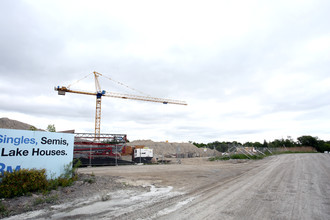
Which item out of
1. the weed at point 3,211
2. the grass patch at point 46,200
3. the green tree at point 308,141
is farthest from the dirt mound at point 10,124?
the green tree at point 308,141

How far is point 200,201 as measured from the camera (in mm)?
7168

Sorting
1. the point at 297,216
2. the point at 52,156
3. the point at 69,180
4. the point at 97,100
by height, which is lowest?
the point at 297,216

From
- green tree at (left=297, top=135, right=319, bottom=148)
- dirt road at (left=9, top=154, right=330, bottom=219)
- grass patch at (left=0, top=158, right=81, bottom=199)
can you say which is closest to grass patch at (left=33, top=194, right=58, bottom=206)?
grass patch at (left=0, top=158, right=81, bottom=199)

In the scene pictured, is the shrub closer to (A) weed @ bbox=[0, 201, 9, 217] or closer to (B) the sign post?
(B) the sign post

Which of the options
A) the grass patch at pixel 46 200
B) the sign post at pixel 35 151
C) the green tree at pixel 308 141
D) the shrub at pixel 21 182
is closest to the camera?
the grass patch at pixel 46 200

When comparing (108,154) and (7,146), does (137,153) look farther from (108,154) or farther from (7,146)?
(7,146)

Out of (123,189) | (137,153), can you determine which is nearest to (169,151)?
(137,153)

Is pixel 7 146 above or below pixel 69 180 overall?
above

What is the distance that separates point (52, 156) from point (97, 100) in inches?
2698

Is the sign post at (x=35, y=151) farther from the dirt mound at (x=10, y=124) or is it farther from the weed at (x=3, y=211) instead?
the dirt mound at (x=10, y=124)

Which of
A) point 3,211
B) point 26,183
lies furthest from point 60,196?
point 3,211

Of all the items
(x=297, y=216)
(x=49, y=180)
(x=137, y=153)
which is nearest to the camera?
(x=297, y=216)

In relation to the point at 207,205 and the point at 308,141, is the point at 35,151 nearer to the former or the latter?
the point at 207,205

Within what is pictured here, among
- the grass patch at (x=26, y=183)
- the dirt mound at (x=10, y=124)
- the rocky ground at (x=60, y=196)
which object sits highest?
the dirt mound at (x=10, y=124)
